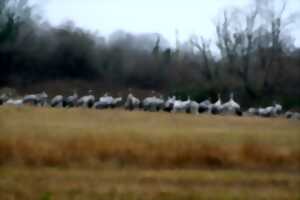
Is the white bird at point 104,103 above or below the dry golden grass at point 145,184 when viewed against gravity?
above

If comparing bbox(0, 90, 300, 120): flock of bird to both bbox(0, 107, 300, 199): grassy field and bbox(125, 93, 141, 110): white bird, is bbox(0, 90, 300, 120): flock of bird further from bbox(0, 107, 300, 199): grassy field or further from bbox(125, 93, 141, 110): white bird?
bbox(0, 107, 300, 199): grassy field

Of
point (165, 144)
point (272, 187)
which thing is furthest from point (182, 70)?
point (272, 187)

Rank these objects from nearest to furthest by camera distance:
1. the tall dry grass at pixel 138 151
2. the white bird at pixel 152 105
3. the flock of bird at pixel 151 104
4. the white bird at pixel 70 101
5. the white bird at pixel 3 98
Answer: the tall dry grass at pixel 138 151 < the flock of bird at pixel 151 104 < the white bird at pixel 3 98 < the white bird at pixel 152 105 < the white bird at pixel 70 101

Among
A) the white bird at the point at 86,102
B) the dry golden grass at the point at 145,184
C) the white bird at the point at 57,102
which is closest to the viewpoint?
the dry golden grass at the point at 145,184

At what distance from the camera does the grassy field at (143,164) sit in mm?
14594

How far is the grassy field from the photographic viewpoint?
14.6m

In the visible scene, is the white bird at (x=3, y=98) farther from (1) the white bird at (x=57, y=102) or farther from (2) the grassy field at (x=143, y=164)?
(2) the grassy field at (x=143, y=164)

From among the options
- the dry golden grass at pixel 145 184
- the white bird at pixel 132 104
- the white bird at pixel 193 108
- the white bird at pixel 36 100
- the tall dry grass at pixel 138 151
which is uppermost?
the white bird at pixel 36 100

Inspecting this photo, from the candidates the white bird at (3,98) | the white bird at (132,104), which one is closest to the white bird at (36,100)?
the white bird at (3,98)

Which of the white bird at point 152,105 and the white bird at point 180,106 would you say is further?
the white bird at point 152,105

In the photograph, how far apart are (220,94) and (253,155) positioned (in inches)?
1283

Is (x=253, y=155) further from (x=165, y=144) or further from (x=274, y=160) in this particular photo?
(x=165, y=144)

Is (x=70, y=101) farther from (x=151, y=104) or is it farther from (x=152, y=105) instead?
Answer: (x=152, y=105)

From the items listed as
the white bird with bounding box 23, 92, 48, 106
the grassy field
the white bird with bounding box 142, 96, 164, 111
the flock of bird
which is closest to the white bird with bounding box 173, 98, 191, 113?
the flock of bird
